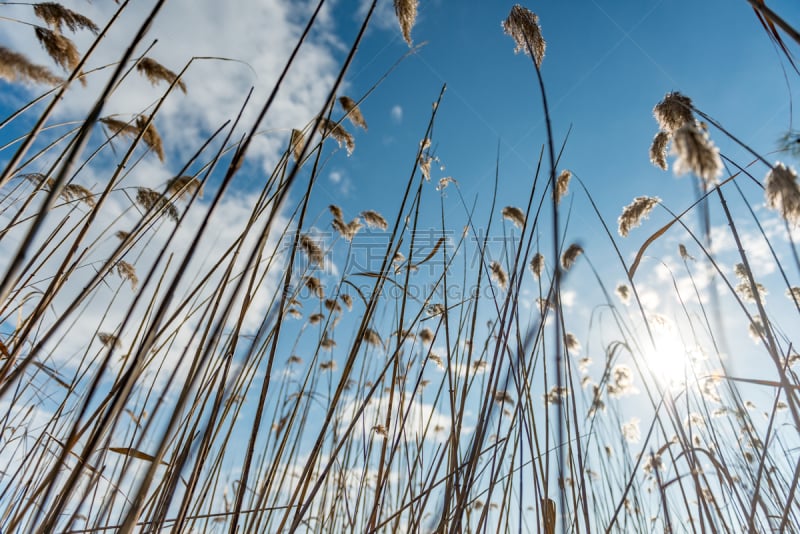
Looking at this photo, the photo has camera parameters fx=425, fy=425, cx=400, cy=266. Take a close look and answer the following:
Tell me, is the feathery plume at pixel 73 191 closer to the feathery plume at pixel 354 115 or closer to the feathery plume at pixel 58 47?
the feathery plume at pixel 58 47

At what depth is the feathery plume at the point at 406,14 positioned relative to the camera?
4.42ft

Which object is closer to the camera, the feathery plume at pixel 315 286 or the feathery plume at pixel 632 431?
the feathery plume at pixel 315 286

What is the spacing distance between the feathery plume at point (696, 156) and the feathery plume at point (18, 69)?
1364 mm

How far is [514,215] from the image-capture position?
225 centimetres

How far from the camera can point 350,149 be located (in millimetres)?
1801

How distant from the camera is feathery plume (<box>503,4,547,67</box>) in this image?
131 cm

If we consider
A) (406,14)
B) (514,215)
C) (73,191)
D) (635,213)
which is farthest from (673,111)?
(73,191)

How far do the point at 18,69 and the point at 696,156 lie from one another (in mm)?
1393

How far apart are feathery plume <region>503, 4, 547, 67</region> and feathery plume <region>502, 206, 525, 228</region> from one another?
37.8 inches

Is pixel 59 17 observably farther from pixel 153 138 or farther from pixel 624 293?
pixel 624 293

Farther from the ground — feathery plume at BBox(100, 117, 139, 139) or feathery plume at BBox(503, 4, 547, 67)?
feathery plume at BBox(503, 4, 547, 67)

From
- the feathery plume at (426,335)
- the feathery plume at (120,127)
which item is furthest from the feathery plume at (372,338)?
the feathery plume at (120,127)

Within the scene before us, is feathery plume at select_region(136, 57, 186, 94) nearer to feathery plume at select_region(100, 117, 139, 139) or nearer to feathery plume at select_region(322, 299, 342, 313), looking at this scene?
feathery plume at select_region(100, 117, 139, 139)

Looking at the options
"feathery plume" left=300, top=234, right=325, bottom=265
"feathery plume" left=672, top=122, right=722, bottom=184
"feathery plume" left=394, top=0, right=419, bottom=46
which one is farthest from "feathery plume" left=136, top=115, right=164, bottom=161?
"feathery plume" left=672, top=122, right=722, bottom=184
